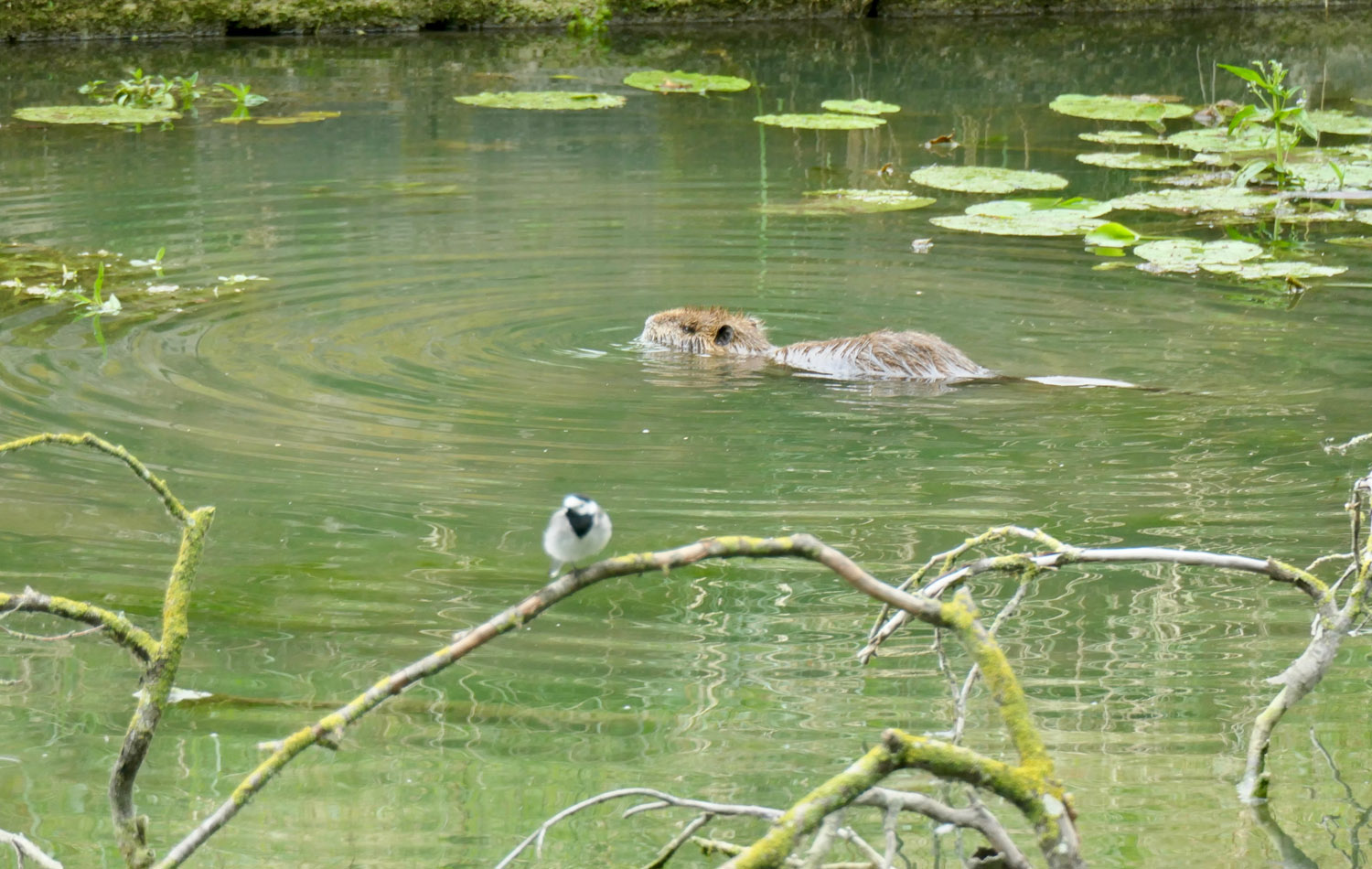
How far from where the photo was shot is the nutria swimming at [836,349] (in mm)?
6562

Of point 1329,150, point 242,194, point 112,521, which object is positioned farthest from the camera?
point 1329,150

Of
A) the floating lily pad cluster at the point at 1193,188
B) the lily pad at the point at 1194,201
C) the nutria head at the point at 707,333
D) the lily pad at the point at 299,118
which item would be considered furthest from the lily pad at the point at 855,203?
the lily pad at the point at 299,118

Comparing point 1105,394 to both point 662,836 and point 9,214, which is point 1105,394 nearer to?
point 662,836

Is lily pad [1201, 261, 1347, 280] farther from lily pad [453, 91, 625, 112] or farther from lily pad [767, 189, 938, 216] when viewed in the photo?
lily pad [453, 91, 625, 112]

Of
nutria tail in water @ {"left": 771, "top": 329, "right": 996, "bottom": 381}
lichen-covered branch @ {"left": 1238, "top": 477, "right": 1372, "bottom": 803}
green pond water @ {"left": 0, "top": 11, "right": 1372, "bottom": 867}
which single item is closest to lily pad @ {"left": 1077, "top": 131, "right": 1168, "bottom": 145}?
green pond water @ {"left": 0, "top": 11, "right": 1372, "bottom": 867}

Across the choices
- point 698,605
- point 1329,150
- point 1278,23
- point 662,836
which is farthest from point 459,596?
point 1278,23

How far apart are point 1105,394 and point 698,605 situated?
2686 mm

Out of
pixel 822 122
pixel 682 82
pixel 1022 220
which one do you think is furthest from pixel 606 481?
pixel 682 82

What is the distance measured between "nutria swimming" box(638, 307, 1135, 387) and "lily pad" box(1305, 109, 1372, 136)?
6.18 m

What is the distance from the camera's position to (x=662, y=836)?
291 centimetres

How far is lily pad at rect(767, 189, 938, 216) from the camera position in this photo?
31.5 ft

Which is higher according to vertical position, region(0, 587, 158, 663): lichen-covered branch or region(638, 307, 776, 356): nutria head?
region(0, 587, 158, 663): lichen-covered branch

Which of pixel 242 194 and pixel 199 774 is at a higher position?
pixel 242 194

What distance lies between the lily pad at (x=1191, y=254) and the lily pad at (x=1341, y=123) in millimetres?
3834
